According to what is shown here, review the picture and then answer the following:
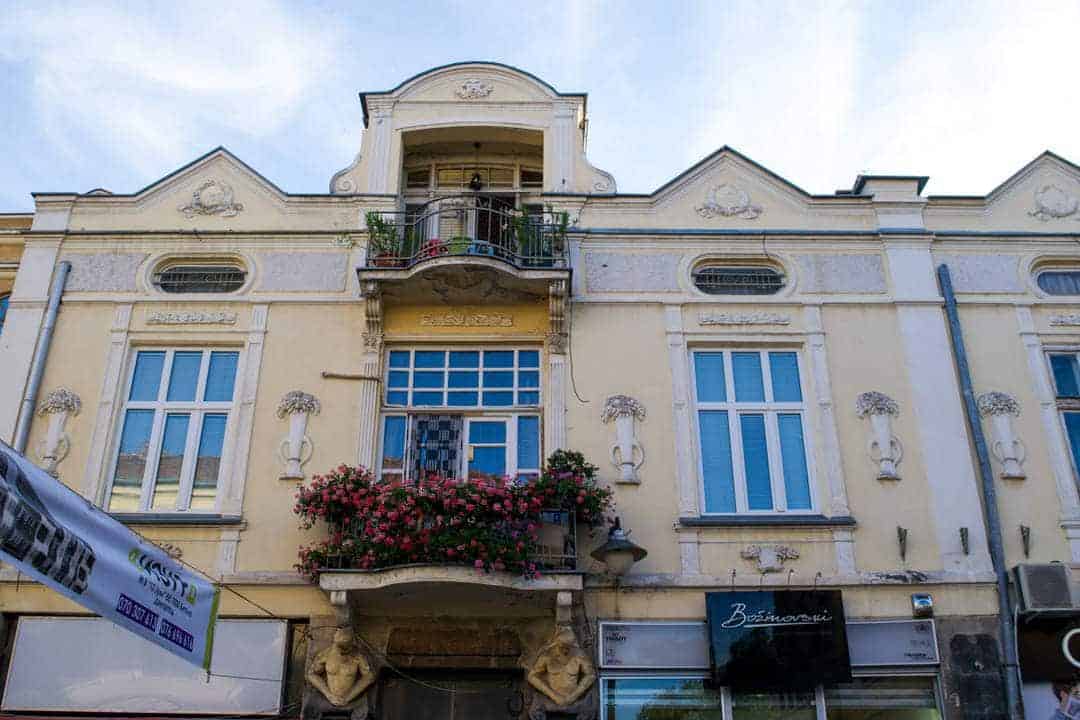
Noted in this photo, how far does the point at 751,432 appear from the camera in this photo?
469 inches

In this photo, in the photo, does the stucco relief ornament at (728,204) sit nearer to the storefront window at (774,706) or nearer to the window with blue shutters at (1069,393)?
the window with blue shutters at (1069,393)

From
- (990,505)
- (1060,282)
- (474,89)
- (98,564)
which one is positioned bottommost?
(98,564)

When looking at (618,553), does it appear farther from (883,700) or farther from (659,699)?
(883,700)

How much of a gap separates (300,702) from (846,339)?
24.0 feet

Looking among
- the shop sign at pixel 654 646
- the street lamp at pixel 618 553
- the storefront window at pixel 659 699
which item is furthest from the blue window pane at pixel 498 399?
the storefront window at pixel 659 699

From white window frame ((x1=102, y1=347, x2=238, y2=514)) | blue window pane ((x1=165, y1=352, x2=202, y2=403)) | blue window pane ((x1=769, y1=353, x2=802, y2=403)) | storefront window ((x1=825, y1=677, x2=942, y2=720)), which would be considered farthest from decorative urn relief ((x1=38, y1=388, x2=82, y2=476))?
storefront window ((x1=825, y1=677, x2=942, y2=720))

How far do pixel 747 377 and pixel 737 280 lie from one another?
139cm

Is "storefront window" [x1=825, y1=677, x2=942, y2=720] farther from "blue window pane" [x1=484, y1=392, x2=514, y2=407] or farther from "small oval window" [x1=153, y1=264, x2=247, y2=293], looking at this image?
"small oval window" [x1=153, y1=264, x2=247, y2=293]

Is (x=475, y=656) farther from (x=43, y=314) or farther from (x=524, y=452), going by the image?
(x=43, y=314)

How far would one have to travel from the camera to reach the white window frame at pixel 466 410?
1176cm

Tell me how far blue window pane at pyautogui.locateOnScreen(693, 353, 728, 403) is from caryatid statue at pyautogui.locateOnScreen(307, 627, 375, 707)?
4.75 meters

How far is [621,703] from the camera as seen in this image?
34.4 ft

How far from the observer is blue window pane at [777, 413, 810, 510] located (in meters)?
11.5

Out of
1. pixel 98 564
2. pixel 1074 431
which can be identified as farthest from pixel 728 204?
pixel 98 564
